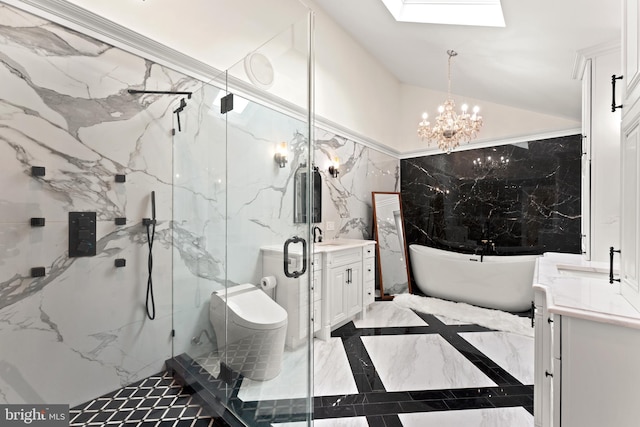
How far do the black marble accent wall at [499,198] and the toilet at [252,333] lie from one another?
3.69m

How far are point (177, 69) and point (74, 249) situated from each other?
4.72 ft

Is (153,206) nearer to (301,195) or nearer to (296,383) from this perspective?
(301,195)

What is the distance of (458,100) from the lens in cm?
453

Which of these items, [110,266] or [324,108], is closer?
[110,266]

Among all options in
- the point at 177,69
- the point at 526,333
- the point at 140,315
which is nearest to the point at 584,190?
the point at 526,333

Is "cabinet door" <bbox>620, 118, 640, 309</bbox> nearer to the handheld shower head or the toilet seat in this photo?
the toilet seat

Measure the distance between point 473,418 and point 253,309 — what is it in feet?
4.87

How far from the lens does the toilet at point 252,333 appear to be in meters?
1.59

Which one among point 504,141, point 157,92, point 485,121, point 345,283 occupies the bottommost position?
point 345,283

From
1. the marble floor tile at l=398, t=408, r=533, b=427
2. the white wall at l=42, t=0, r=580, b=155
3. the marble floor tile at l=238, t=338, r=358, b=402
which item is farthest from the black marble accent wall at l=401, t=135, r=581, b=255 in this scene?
the marble floor tile at l=238, t=338, r=358, b=402

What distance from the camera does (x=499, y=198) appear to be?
4145 mm

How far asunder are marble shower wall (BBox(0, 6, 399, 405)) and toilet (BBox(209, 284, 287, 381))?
0.13m

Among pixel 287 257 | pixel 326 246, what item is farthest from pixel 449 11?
pixel 287 257

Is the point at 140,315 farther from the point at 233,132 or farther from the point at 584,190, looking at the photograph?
the point at 584,190
